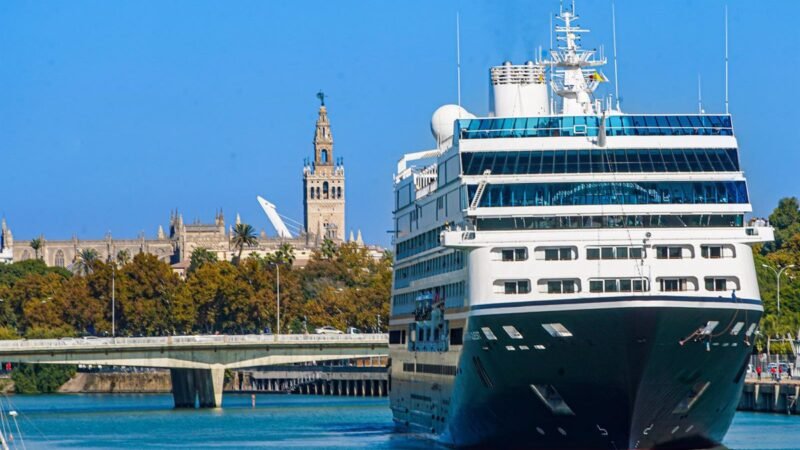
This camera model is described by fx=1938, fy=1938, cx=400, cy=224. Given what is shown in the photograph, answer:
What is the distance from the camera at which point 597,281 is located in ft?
200

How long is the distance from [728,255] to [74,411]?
210ft

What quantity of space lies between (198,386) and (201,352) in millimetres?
3432

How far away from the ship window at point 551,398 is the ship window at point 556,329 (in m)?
2.21

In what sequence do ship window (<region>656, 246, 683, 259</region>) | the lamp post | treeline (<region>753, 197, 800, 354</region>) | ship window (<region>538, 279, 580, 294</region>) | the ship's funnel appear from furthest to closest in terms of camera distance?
the lamp post
treeline (<region>753, 197, 800, 354</region>)
the ship's funnel
ship window (<region>656, 246, 683, 259</region>)
ship window (<region>538, 279, 580, 294</region>)

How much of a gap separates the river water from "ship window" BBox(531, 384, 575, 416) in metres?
12.2

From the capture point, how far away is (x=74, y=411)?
11756 centimetres

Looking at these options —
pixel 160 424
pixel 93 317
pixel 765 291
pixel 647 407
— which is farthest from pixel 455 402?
pixel 93 317

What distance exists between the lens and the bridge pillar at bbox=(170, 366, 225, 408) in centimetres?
12094

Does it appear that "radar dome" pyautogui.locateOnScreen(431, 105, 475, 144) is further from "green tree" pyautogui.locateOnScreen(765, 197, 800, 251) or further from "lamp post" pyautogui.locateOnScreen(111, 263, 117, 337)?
"green tree" pyautogui.locateOnScreen(765, 197, 800, 251)

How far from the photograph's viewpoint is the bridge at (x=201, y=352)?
11662 centimetres

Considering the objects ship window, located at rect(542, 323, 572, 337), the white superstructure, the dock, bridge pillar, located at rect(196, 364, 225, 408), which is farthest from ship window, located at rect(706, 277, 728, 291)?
bridge pillar, located at rect(196, 364, 225, 408)

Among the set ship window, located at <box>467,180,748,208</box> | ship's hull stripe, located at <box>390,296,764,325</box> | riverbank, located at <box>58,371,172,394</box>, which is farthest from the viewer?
riverbank, located at <box>58,371,172,394</box>

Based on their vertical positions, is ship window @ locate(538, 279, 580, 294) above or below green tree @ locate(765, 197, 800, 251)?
below

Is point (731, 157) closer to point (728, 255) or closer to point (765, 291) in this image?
point (728, 255)
